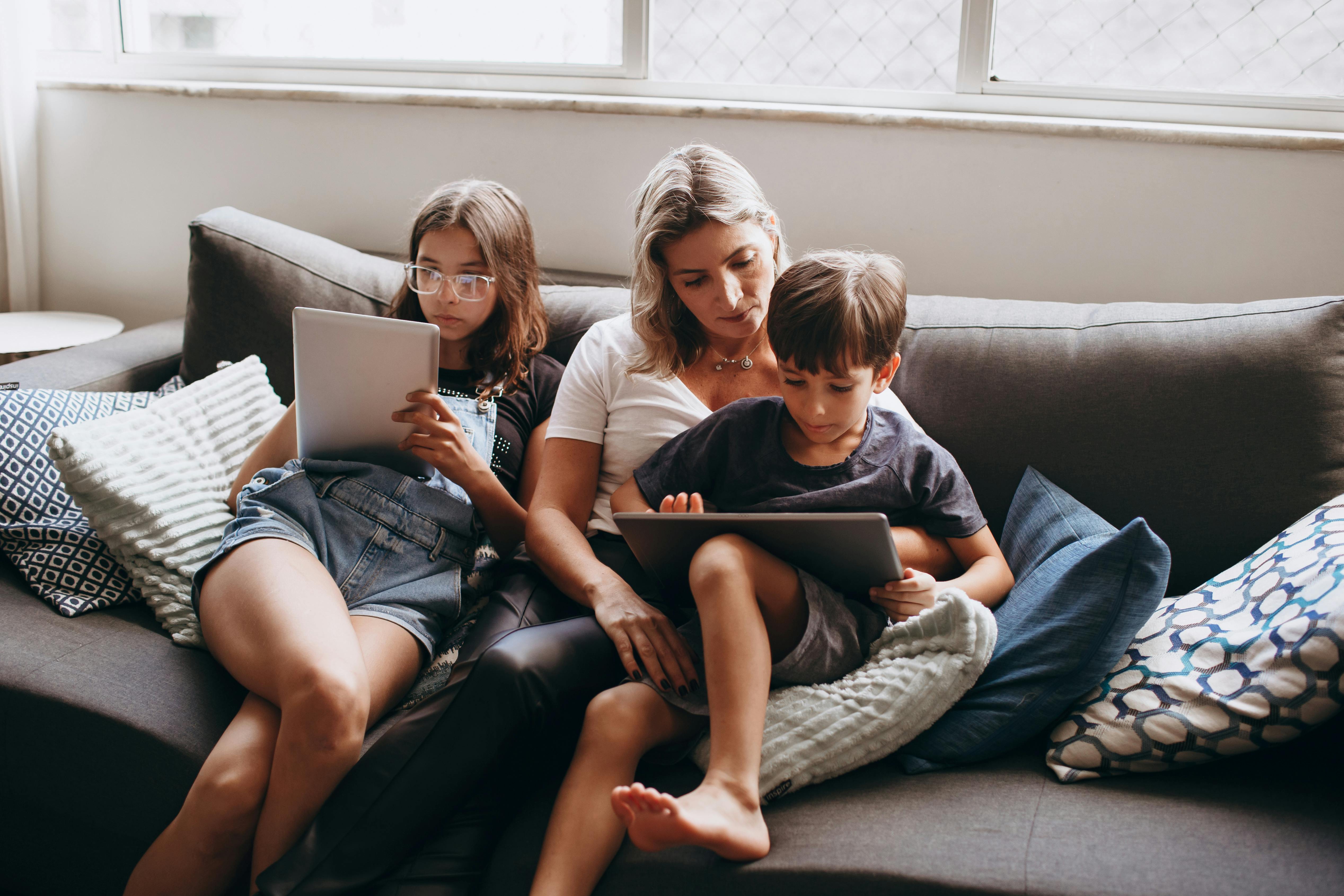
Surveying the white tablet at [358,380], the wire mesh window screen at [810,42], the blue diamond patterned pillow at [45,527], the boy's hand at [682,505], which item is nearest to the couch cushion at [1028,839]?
the boy's hand at [682,505]

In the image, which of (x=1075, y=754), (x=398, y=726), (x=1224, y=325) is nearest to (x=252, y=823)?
(x=398, y=726)

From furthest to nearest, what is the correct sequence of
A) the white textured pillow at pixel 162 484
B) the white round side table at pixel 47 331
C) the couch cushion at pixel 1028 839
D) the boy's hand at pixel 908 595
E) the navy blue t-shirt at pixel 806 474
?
the white round side table at pixel 47 331 → the white textured pillow at pixel 162 484 → the navy blue t-shirt at pixel 806 474 → the boy's hand at pixel 908 595 → the couch cushion at pixel 1028 839

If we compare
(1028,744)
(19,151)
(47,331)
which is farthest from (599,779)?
(19,151)

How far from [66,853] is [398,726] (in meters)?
0.58

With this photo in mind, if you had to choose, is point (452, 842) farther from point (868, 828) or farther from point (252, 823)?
point (868, 828)

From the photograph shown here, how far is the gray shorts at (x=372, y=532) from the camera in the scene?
1.31m

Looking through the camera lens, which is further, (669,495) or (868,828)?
(669,495)

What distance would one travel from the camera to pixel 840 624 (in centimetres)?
115

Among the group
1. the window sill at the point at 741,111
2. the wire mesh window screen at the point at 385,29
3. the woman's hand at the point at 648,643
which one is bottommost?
the woman's hand at the point at 648,643

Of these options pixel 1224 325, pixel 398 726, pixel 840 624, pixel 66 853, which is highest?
pixel 1224 325

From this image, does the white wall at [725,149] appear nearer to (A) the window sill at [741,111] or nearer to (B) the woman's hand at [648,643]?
(A) the window sill at [741,111]

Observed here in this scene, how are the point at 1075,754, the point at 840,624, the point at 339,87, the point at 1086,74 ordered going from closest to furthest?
the point at 1075,754 < the point at 840,624 < the point at 1086,74 < the point at 339,87

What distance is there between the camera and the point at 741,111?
1917mm

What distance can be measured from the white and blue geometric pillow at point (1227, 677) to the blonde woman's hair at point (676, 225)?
766 mm
